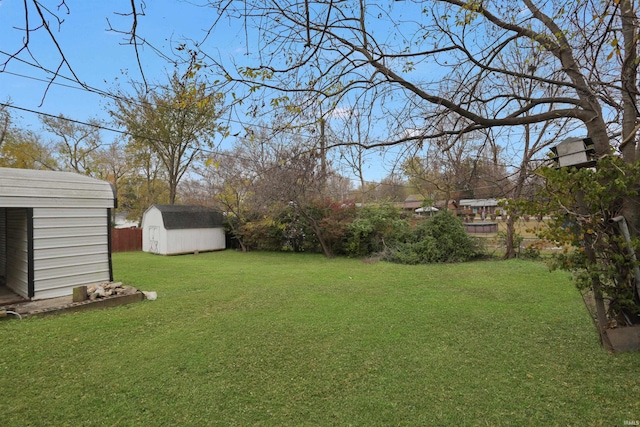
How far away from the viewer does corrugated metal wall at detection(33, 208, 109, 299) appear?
5.71m

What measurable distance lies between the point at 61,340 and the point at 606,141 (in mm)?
6766

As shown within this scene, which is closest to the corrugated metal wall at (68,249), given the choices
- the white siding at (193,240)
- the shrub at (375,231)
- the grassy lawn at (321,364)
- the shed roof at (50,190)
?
the shed roof at (50,190)

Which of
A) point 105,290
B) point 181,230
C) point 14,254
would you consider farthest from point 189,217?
point 105,290

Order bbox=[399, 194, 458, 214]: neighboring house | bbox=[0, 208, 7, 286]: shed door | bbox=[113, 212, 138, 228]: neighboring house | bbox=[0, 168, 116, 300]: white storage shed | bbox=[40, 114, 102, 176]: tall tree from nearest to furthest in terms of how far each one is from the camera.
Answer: bbox=[0, 168, 116, 300]: white storage shed, bbox=[0, 208, 7, 286]: shed door, bbox=[399, 194, 458, 214]: neighboring house, bbox=[40, 114, 102, 176]: tall tree, bbox=[113, 212, 138, 228]: neighboring house

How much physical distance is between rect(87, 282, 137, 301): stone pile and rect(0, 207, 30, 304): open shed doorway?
3.16 ft

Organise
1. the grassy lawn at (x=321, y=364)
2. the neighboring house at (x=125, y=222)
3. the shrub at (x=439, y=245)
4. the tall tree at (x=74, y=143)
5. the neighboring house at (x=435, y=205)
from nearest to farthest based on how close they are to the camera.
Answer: the grassy lawn at (x=321, y=364) → the shrub at (x=439, y=245) → the neighboring house at (x=435, y=205) → the tall tree at (x=74, y=143) → the neighboring house at (x=125, y=222)

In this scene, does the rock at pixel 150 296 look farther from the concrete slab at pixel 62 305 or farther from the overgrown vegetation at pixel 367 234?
A: the overgrown vegetation at pixel 367 234

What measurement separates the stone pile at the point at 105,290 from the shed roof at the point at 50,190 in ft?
5.11

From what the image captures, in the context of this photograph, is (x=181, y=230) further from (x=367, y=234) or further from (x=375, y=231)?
(x=375, y=231)

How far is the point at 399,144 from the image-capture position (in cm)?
409

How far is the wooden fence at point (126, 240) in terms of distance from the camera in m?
17.1

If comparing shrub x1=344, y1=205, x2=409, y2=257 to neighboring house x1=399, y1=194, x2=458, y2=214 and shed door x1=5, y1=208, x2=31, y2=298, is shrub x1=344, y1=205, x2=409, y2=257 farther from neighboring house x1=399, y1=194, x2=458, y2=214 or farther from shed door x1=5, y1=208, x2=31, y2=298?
shed door x1=5, y1=208, x2=31, y2=298

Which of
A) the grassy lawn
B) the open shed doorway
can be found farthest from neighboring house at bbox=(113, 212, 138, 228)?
the grassy lawn

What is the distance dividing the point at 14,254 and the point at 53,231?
52.5 inches
